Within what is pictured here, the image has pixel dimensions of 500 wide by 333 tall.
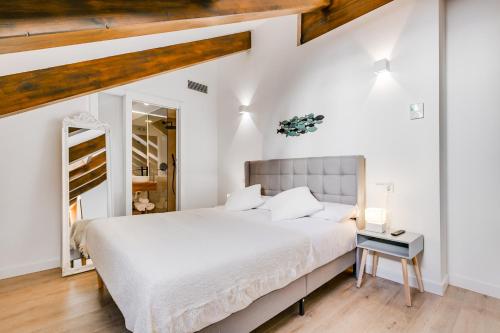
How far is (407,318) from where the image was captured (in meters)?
1.86

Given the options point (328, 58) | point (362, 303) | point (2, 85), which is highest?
point (328, 58)

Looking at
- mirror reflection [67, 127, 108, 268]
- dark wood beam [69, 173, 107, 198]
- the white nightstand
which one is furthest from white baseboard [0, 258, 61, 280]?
the white nightstand

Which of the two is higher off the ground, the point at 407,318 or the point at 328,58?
the point at 328,58

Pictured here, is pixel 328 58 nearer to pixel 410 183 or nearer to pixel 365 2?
pixel 365 2

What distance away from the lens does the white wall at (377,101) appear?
2307 mm

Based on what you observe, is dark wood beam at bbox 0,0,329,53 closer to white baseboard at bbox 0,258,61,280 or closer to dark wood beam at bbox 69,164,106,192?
dark wood beam at bbox 69,164,106,192

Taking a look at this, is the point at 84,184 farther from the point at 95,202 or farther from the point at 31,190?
the point at 31,190

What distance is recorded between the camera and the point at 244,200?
3275mm

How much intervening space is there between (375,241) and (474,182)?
3.40ft

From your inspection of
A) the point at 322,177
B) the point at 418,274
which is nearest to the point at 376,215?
the point at 418,274

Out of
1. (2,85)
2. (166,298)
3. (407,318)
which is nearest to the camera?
(166,298)

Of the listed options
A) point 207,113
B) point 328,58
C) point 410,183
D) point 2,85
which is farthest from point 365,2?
point 2,85

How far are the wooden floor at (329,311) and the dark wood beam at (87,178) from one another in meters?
1.11

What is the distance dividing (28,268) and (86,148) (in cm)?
151
